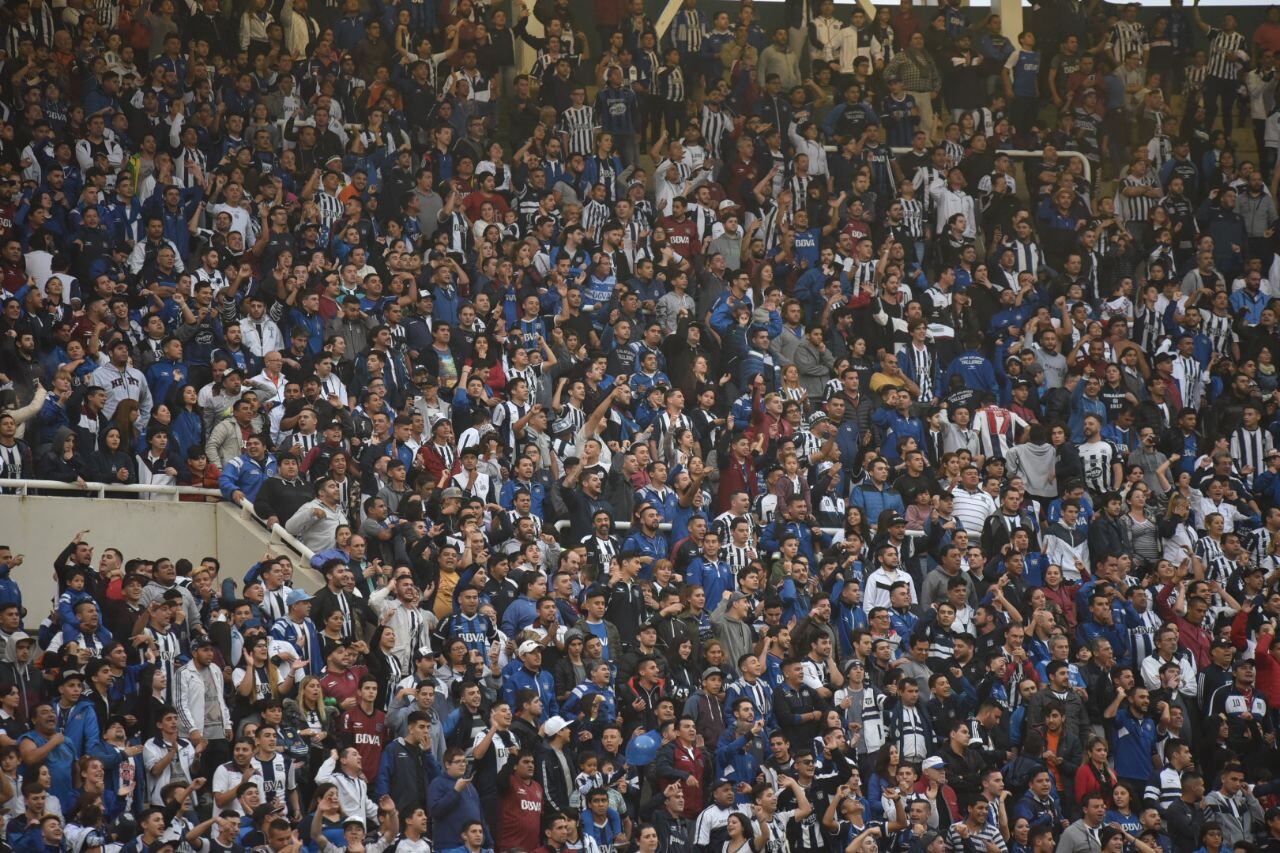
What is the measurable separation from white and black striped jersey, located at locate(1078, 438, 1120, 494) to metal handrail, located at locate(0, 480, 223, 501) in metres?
8.92

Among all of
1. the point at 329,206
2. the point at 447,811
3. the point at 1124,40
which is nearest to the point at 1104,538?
the point at 447,811

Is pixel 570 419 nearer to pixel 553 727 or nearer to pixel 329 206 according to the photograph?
pixel 329 206

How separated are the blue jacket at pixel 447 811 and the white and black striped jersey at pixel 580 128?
1117 cm

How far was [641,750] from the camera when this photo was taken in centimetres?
1570

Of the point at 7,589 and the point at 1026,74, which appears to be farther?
the point at 1026,74

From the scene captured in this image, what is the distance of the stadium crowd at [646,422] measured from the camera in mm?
15102

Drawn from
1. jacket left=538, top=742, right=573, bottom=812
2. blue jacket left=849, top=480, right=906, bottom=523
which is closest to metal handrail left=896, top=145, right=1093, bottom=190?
blue jacket left=849, top=480, right=906, bottom=523

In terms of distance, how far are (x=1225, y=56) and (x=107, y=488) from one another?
16.6 m

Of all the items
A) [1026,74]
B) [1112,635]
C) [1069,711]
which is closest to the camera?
[1069,711]

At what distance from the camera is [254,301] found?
62.4 ft

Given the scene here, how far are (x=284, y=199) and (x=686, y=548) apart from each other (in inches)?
246

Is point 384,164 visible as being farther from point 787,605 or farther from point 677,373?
point 787,605

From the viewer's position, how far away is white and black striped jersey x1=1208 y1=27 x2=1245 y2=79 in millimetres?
26688

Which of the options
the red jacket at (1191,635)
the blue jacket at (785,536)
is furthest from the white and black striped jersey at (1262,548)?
the blue jacket at (785,536)
